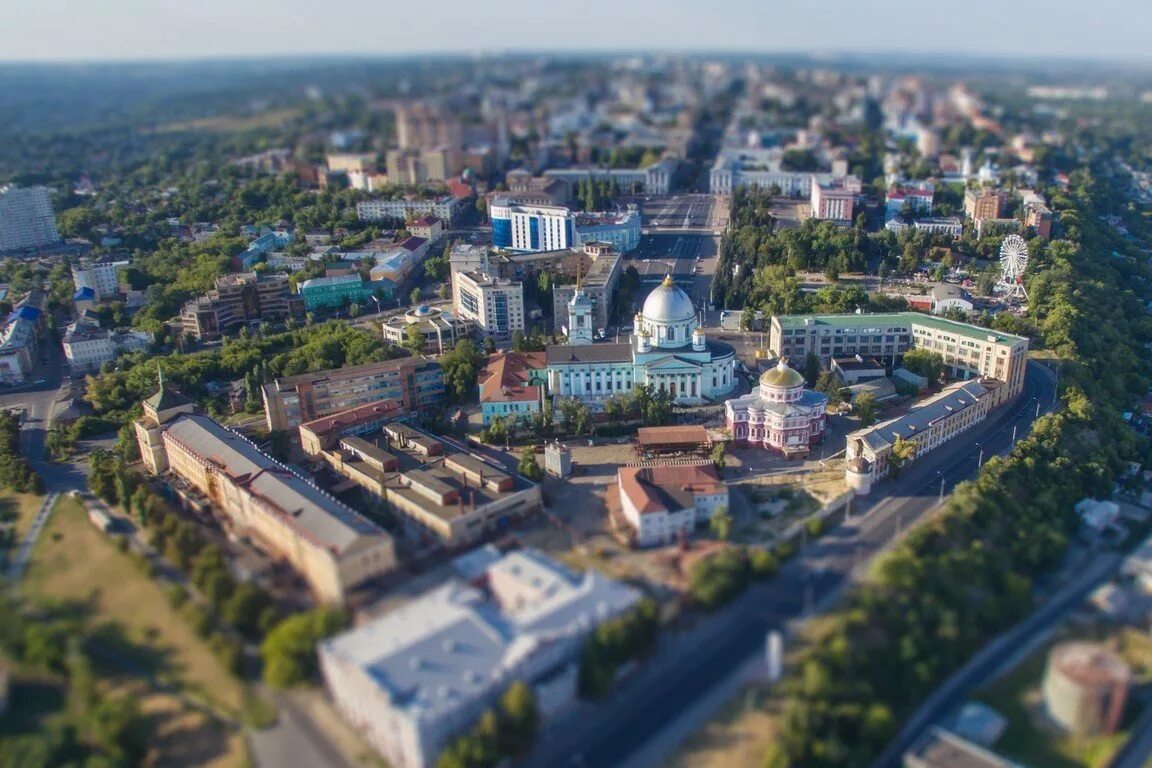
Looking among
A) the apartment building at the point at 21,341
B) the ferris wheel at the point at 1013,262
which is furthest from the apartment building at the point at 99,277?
the ferris wheel at the point at 1013,262

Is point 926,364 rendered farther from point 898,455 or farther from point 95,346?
point 95,346

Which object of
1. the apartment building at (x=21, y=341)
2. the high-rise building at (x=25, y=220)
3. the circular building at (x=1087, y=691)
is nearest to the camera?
the circular building at (x=1087, y=691)

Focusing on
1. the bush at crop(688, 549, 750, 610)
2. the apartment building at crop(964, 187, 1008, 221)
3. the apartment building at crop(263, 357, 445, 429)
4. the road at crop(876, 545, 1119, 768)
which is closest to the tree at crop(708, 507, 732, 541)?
the bush at crop(688, 549, 750, 610)

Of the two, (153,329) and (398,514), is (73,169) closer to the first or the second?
(153,329)

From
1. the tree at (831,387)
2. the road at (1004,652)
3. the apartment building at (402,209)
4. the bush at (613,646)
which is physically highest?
the apartment building at (402,209)

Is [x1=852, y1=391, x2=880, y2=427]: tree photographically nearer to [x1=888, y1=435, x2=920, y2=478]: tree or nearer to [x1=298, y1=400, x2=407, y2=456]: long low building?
[x1=888, y1=435, x2=920, y2=478]: tree

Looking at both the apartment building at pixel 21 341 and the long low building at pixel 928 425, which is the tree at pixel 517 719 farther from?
the apartment building at pixel 21 341

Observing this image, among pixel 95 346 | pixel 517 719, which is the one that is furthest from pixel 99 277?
pixel 517 719
